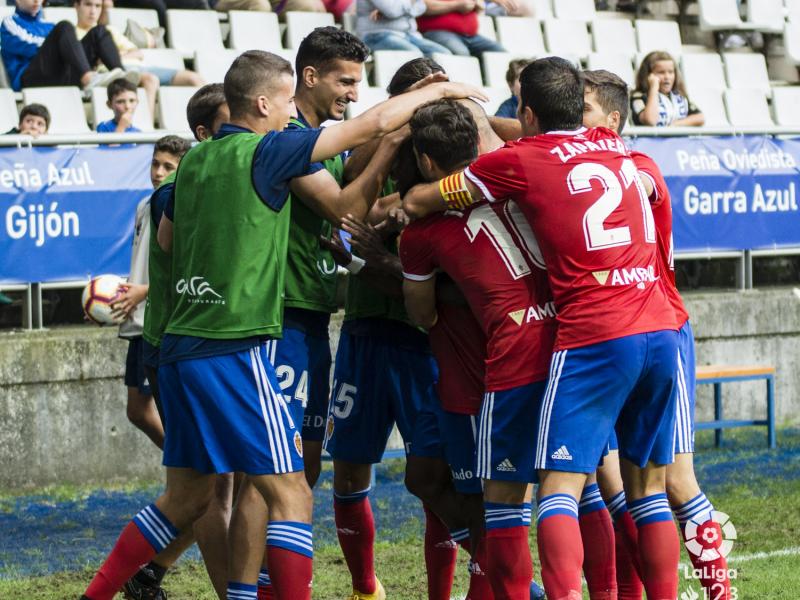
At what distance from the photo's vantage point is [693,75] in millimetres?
13984

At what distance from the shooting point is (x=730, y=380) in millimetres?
9867

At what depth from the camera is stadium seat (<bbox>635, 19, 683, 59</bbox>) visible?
14.6 m

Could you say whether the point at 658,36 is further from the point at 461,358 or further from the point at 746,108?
the point at 461,358

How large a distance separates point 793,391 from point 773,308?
0.73 m

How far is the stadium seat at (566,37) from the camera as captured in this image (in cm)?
1397

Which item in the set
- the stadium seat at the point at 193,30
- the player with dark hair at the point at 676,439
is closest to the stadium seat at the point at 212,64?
the stadium seat at the point at 193,30

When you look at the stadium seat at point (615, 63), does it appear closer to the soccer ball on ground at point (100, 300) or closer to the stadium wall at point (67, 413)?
the stadium wall at point (67, 413)

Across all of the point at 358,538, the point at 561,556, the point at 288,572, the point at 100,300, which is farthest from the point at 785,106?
the point at 288,572

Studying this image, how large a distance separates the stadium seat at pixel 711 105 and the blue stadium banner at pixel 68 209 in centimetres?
649

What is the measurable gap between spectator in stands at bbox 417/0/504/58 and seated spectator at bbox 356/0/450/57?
39cm

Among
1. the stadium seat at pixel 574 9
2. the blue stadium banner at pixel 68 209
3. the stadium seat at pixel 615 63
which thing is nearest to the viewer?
the blue stadium banner at pixel 68 209

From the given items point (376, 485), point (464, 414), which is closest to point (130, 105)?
point (376, 485)

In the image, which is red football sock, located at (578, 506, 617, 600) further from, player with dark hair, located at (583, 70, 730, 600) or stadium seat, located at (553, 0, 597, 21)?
stadium seat, located at (553, 0, 597, 21)

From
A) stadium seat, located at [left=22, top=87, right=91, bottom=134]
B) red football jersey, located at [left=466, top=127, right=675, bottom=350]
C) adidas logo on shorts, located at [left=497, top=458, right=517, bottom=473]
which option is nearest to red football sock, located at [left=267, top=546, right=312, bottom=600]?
adidas logo on shorts, located at [left=497, top=458, right=517, bottom=473]
